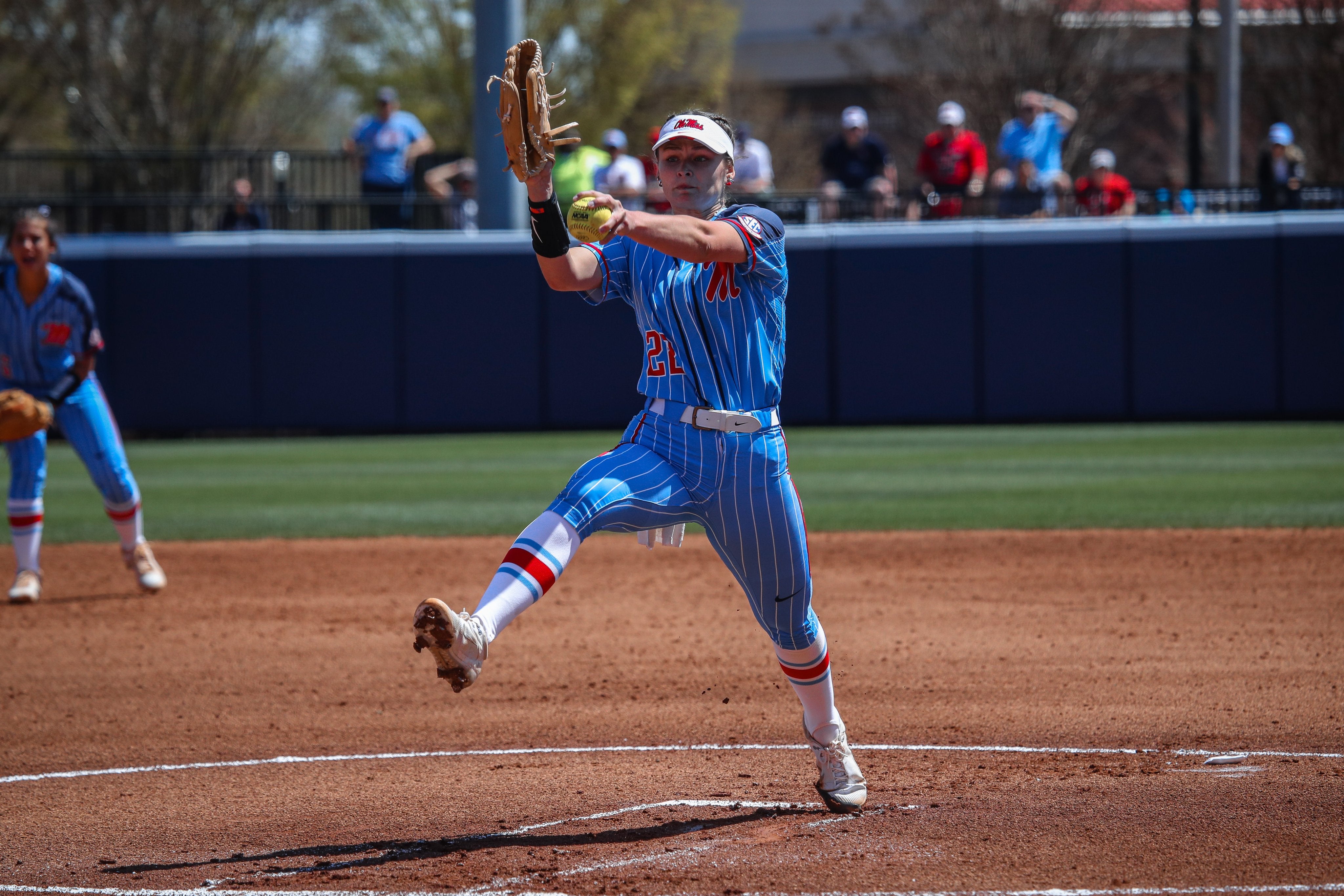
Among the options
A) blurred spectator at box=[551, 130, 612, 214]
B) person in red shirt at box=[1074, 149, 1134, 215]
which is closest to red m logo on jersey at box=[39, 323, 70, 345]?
blurred spectator at box=[551, 130, 612, 214]

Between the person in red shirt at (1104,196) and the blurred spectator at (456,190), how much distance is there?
26.0ft

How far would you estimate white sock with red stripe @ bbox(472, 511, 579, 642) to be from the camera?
3775 millimetres

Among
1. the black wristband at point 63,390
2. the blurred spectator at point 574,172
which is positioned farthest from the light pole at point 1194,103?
the black wristband at point 63,390

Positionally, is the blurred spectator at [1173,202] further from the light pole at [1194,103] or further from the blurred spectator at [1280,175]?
the light pole at [1194,103]

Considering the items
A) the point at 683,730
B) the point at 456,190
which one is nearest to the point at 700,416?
the point at 683,730

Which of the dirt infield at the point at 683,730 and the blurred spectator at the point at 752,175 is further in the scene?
the blurred spectator at the point at 752,175

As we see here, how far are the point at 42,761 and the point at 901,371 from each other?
14208 mm

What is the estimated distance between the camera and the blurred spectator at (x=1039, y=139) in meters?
18.1

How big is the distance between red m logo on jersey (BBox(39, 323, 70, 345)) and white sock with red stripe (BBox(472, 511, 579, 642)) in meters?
5.68

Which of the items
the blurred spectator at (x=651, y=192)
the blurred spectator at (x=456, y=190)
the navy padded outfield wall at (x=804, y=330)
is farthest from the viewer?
the blurred spectator at (x=456, y=190)

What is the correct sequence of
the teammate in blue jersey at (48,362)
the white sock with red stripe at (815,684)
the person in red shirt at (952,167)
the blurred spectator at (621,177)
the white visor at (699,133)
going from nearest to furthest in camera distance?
the white visor at (699,133), the white sock with red stripe at (815,684), the teammate in blue jersey at (48,362), the blurred spectator at (621,177), the person in red shirt at (952,167)

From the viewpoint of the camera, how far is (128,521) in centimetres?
898

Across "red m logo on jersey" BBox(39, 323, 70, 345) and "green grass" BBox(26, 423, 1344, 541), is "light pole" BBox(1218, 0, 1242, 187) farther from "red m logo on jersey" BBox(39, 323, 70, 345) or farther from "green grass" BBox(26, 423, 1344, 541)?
"red m logo on jersey" BBox(39, 323, 70, 345)

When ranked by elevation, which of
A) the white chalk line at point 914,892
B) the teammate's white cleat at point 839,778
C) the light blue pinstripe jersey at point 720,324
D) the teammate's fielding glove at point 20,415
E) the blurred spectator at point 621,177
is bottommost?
the white chalk line at point 914,892
